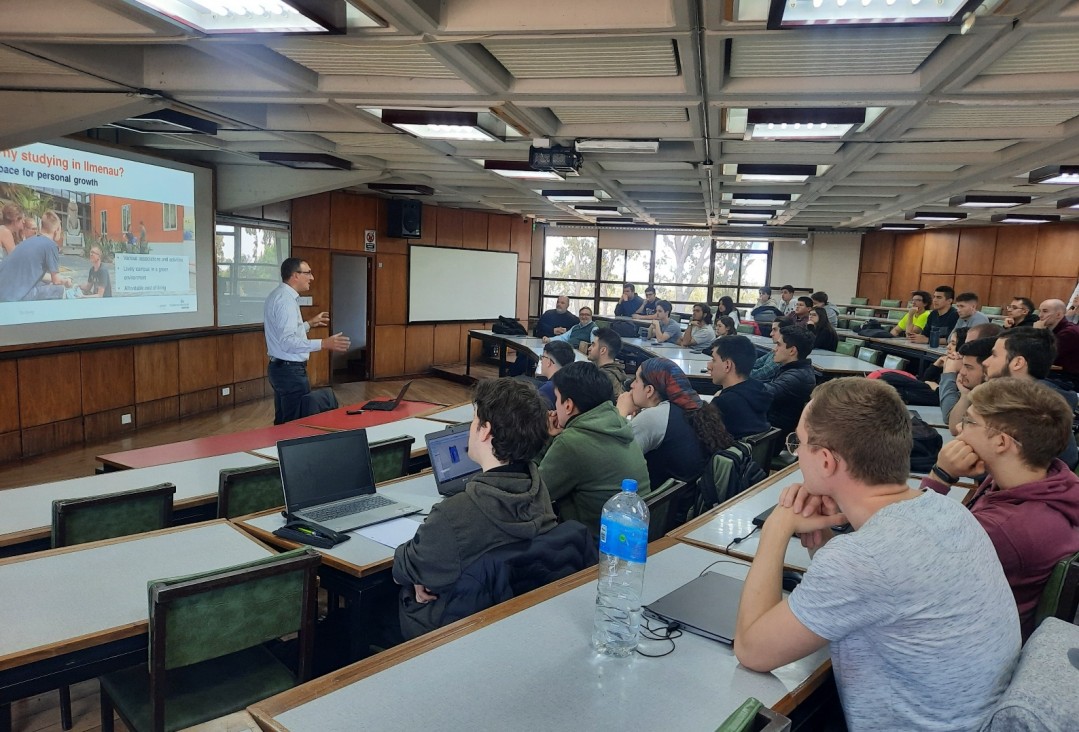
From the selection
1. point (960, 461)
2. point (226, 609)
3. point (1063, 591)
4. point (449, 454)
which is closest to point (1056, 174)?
point (960, 461)

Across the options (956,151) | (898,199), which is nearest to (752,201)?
(898,199)

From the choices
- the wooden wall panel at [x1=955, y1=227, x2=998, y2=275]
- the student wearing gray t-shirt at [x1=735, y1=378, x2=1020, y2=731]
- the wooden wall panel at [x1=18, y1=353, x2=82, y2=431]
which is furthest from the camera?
the wooden wall panel at [x1=955, y1=227, x2=998, y2=275]

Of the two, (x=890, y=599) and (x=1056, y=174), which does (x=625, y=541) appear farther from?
(x=1056, y=174)

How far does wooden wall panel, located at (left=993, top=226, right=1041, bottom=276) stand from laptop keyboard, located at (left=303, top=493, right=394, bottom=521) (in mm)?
13889

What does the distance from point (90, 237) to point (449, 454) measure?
16.7ft

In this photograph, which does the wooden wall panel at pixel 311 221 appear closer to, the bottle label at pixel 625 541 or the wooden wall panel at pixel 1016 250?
the bottle label at pixel 625 541

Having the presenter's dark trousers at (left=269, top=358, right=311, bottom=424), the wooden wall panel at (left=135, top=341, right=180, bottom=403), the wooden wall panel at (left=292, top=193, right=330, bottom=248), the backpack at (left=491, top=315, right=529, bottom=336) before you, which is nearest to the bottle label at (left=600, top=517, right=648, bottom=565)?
the presenter's dark trousers at (left=269, top=358, right=311, bottom=424)

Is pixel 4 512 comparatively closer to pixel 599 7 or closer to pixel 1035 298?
pixel 599 7

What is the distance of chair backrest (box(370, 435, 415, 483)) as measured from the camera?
10.7 feet

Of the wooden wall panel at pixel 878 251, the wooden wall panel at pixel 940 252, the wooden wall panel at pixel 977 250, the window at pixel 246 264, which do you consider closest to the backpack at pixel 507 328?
the window at pixel 246 264

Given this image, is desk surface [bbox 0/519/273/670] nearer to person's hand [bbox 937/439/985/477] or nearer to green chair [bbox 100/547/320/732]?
green chair [bbox 100/547/320/732]

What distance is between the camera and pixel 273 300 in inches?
207

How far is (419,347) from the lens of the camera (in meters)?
11.6

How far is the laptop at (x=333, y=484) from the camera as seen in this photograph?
8.10 ft
